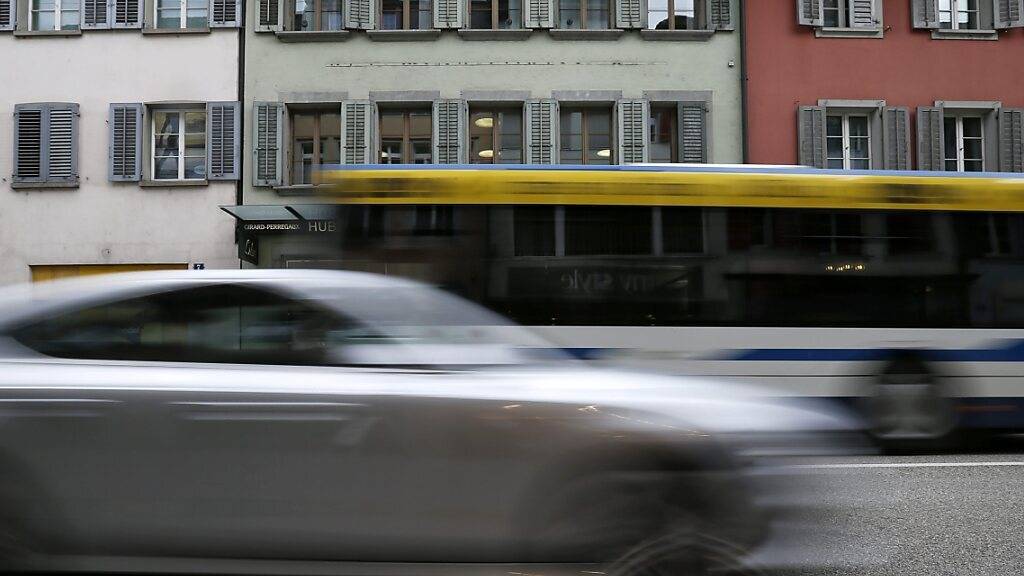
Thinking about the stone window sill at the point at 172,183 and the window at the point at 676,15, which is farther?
the window at the point at 676,15

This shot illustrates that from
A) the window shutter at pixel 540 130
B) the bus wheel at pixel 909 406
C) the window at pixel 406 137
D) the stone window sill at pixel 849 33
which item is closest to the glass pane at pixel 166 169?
the window at pixel 406 137

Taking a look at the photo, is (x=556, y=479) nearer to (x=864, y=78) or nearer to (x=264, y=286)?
(x=264, y=286)

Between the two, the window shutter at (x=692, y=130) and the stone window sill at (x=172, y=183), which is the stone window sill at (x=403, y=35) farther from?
the window shutter at (x=692, y=130)

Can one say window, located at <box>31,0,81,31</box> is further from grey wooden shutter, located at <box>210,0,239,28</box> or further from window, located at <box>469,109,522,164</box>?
window, located at <box>469,109,522,164</box>

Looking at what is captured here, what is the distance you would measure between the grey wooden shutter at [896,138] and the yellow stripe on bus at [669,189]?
9969 millimetres

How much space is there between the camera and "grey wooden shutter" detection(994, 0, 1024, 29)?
19.5 m

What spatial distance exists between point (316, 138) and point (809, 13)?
10422 millimetres

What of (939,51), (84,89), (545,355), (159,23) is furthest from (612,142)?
(545,355)

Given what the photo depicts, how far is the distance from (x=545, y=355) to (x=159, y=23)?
18.0 m

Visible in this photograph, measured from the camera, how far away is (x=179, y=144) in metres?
19.2

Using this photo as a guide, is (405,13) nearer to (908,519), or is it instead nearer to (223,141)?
(223,141)

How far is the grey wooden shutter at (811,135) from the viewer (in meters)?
19.0

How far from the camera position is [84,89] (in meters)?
→ 19.1

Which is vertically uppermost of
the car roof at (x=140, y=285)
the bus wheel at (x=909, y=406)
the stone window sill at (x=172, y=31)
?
the stone window sill at (x=172, y=31)
